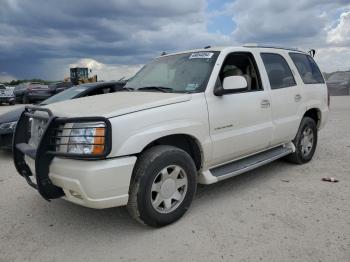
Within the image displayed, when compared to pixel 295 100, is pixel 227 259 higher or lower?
lower

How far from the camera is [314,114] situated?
6141 mm

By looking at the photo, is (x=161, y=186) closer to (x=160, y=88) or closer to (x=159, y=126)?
(x=159, y=126)

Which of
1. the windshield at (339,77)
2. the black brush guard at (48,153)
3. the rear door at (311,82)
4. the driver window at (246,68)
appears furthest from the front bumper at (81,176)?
the windshield at (339,77)

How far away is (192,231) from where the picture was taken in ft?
11.5

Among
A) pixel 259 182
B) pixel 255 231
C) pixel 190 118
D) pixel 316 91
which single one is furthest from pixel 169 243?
pixel 316 91

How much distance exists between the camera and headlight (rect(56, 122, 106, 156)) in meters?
3.04

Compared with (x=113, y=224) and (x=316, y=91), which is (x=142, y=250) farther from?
(x=316, y=91)

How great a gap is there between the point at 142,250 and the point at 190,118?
1386 millimetres

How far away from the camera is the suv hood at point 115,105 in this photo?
3244mm

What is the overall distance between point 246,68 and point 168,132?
1915 millimetres

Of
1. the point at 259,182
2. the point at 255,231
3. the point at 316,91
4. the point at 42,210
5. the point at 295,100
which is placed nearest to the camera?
the point at 255,231

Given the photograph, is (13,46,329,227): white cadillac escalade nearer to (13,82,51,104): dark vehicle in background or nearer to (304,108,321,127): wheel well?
(304,108,321,127): wheel well

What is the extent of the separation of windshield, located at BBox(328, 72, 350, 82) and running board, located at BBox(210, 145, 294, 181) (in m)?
19.0

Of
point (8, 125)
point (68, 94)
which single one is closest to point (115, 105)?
point (8, 125)
